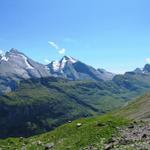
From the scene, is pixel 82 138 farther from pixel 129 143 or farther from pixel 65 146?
pixel 129 143

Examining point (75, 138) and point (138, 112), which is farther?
point (138, 112)

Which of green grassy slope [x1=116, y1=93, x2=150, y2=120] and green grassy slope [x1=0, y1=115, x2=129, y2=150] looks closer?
green grassy slope [x1=0, y1=115, x2=129, y2=150]

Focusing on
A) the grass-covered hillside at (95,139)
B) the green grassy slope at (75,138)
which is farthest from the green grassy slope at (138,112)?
the grass-covered hillside at (95,139)

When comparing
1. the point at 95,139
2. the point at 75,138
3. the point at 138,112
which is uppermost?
the point at 138,112

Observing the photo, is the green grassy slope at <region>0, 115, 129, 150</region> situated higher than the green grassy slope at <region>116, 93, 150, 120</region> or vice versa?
the green grassy slope at <region>116, 93, 150, 120</region>

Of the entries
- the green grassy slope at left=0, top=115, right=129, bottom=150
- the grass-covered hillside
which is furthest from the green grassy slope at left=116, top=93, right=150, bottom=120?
the grass-covered hillside

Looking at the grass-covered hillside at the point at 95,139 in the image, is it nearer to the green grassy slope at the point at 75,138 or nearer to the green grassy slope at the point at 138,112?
the green grassy slope at the point at 75,138

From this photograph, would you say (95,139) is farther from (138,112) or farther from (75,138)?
(138,112)

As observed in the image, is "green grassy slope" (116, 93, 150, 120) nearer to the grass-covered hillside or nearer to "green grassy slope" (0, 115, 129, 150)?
"green grassy slope" (0, 115, 129, 150)

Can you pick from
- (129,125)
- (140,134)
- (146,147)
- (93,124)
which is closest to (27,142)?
(93,124)

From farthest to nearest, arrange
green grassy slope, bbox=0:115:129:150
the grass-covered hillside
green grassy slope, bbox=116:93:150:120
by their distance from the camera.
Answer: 1. green grassy slope, bbox=116:93:150:120
2. green grassy slope, bbox=0:115:129:150
3. the grass-covered hillside

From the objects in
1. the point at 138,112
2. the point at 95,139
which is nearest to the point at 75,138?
the point at 95,139

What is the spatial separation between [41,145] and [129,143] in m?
12.6

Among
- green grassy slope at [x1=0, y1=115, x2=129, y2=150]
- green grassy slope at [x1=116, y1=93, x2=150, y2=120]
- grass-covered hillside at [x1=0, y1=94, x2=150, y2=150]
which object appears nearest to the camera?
grass-covered hillside at [x1=0, y1=94, x2=150, y2=150]
